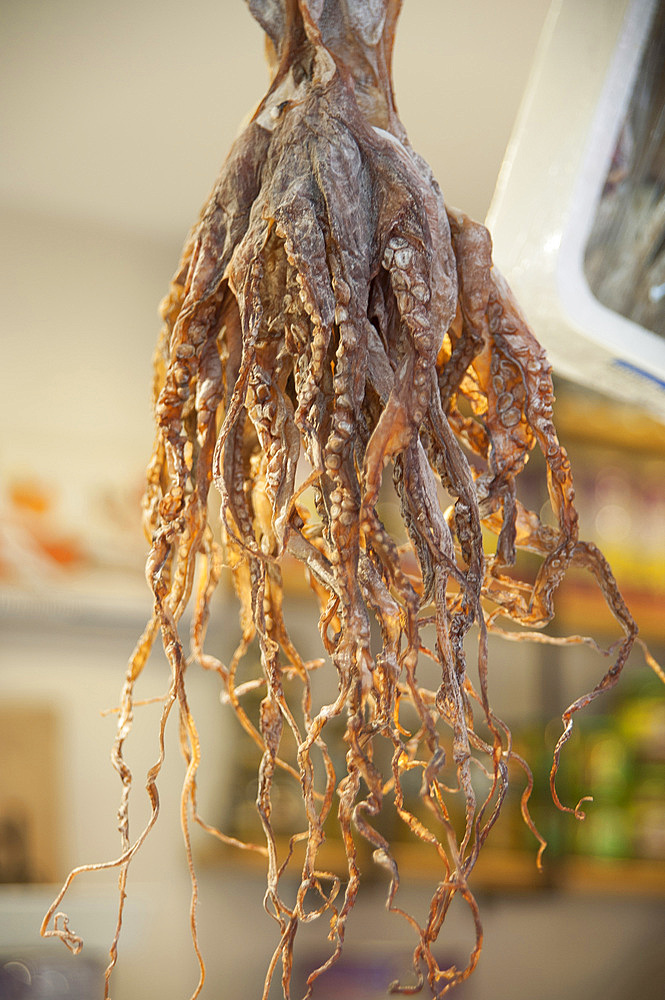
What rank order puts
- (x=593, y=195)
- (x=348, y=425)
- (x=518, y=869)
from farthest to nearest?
(x=518, y=869)
(x=593, y=195)
(x=348, y=425)

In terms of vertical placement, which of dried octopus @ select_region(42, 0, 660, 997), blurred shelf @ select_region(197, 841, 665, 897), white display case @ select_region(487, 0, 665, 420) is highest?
white display case @ select_region(487, 0, 665, 420)

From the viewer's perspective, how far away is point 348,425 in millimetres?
405

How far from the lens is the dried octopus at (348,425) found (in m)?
0.40

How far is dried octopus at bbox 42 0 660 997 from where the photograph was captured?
404 millimetres

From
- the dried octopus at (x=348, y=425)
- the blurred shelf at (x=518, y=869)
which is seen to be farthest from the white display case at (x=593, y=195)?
the blurred shelf at (x=518, y=869)

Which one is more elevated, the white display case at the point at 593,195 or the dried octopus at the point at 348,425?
the white display case at the point at 593,195

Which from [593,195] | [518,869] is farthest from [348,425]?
[518,869]

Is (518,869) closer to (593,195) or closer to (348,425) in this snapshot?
(593,195)

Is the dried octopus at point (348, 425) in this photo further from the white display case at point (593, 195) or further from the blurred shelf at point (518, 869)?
the blurred shelf at point (518, 869)

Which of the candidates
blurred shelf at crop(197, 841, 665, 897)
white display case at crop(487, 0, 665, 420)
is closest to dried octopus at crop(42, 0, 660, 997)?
white display case at crop(487, 0, 665, 420)

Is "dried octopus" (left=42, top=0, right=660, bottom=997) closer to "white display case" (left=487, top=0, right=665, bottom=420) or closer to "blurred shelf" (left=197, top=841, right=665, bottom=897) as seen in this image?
"white display case" (left=487, top=0, right=665, bottom=420)

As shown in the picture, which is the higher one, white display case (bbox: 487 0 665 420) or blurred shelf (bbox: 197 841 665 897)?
white display case (bbox: 487 0 665 420)

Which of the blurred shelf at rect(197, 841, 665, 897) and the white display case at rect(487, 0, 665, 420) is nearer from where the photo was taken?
the white display case at rect(487, 0, 665, 420)

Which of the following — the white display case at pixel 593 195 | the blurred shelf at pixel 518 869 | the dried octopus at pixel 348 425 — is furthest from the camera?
the blurred shelf at pixel 518 869
